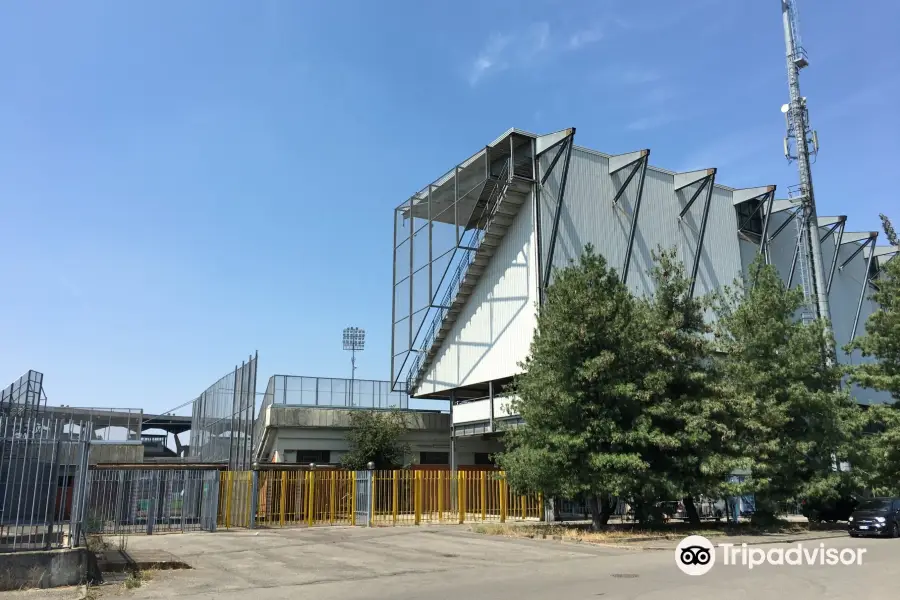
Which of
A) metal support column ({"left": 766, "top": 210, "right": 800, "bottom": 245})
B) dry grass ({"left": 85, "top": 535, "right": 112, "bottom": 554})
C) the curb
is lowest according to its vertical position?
the curb

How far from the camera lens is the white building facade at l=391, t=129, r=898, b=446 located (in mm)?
36094

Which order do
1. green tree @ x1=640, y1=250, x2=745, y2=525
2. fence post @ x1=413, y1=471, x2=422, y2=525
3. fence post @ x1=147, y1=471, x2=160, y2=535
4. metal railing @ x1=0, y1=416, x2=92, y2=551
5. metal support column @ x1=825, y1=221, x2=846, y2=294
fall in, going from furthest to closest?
metal support column @ x1=825, y1=221, x2=846, y2=294 → fence post @ x1=413, y1=471, x2=422, y2=525 → fence post @ x1=147, y1=471, x2=160, y2=535 → green tree @ x1=640, y1=250, x2=745, y2=525 → metal railing @ x1=0, y1=416, x2=92, y2=551

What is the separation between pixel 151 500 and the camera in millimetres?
26953

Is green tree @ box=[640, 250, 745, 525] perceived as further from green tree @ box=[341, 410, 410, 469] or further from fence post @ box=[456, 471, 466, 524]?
green tree @ box=[341, 410, 410, 469]

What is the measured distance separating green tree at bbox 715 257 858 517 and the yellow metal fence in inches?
366

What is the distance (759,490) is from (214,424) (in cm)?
2744

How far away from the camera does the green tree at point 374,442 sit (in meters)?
37.8

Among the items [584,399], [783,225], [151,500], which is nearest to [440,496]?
[584,399]

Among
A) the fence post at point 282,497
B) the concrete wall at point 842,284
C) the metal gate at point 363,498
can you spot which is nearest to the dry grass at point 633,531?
the metal gate at point 363,498

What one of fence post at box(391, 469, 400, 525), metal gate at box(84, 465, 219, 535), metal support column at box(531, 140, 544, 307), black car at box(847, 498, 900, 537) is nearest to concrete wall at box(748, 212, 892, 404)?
metal support column at box(531, 140, 544, 307)

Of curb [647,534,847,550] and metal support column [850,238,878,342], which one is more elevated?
metal support column [850,238,878,342]

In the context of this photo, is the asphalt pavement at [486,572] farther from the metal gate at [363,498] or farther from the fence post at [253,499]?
the metal gate at [363,498]

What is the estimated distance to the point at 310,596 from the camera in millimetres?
12586

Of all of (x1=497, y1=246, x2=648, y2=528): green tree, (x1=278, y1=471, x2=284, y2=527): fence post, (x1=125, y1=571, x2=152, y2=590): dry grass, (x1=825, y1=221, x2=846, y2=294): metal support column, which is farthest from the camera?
(x1=825, y1=221, x2=846, y2=294): metal support column
